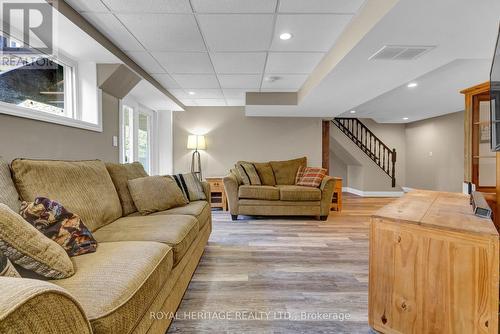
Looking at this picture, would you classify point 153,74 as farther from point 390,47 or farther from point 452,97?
point 452,97

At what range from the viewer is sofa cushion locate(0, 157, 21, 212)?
4.23 feet

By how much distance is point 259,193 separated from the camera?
4113 mm

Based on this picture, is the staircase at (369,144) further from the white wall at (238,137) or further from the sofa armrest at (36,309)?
the sofa armrest at (36,309)

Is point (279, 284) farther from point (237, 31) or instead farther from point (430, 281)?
point (237, 31)

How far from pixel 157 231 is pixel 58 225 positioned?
0.54m

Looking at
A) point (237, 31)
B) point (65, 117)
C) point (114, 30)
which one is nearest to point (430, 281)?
point (237, 31)

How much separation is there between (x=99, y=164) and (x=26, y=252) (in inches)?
53.0

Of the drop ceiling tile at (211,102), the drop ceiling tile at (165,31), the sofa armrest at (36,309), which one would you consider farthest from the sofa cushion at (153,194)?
the drop ceiling tile at (211,102)

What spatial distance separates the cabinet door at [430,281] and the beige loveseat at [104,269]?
117 cm

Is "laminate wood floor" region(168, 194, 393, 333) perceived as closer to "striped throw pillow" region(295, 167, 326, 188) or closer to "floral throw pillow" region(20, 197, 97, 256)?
"floral throw pillow" region(20, 197, 97, 256)

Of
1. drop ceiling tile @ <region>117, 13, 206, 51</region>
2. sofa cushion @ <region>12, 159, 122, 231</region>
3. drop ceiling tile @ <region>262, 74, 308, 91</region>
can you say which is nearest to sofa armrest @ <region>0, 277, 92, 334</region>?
sofa cushion @ <region>12, 159, 122, 231</region>

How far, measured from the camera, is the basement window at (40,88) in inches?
72.6

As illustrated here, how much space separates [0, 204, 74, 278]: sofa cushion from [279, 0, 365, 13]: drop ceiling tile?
2.03 metres

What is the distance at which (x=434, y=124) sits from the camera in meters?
6.28
